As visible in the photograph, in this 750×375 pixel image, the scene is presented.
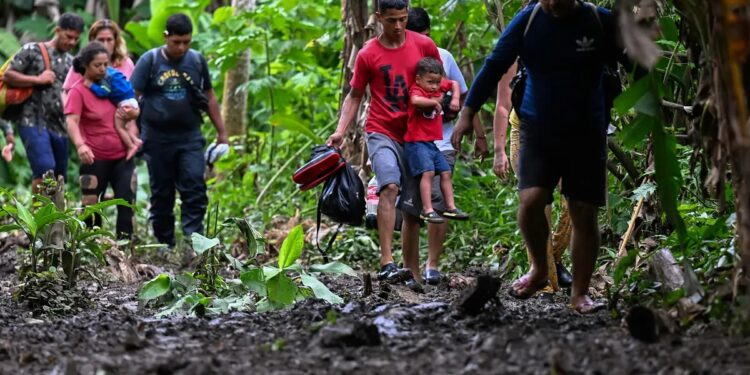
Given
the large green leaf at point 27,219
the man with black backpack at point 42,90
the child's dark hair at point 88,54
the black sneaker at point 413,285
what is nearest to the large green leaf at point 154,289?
the large green leaf at point 27,219

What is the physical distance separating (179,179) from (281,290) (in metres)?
4.57

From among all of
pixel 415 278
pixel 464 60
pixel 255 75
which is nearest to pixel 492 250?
pixel 415 278

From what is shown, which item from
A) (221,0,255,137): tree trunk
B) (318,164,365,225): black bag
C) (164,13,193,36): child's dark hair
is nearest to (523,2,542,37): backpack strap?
(318,164,365,225): black bag

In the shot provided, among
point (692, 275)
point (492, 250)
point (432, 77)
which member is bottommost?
point (492, 250)

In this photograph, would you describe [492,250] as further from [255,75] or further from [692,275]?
[255,75]

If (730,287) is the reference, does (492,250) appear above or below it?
below

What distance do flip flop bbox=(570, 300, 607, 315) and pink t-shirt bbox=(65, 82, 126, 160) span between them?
5.49 meters

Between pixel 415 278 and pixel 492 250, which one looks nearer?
pixel 415 278

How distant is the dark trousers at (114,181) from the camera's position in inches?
394

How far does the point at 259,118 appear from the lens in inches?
659

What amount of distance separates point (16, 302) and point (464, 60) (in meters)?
5.21

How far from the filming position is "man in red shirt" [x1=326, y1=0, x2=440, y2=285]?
7426mm

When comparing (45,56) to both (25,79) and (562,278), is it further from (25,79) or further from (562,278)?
(562,278)

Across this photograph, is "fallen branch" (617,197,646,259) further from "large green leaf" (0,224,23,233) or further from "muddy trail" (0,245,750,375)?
"large green leaf" (0,224,23,233)
